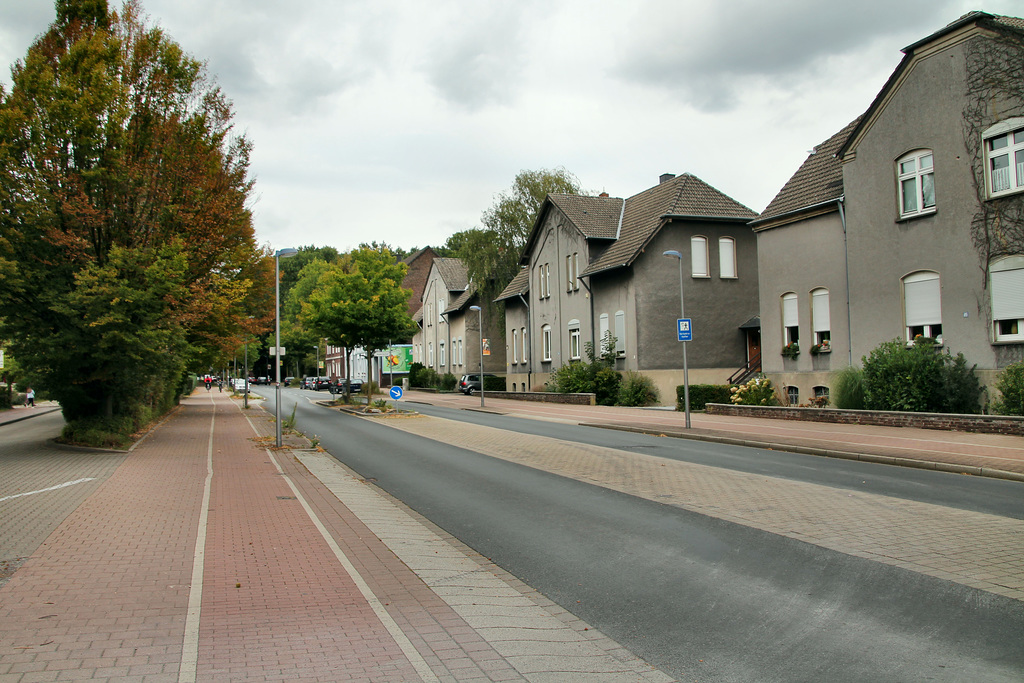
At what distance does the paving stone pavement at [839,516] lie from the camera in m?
6.67

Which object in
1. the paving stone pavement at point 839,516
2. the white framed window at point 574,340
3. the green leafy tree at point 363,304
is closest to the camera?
the paving stone pavement at point 839,516

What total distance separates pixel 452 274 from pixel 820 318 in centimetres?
4250

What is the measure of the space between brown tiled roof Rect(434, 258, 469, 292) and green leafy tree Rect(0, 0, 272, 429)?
1679 inches

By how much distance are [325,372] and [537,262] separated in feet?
248

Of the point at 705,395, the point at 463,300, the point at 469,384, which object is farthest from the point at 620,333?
the point at 463,300

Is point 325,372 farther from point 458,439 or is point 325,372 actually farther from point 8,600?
point 8,600

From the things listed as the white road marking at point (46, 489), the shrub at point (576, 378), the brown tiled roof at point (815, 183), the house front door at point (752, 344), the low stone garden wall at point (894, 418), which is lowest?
the white road marking at point (46, 489)

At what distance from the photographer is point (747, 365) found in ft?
110

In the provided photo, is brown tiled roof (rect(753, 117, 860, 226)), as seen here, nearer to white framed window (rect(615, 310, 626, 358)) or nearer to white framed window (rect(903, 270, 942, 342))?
white framed window (rect(903, 270, 942, 342))

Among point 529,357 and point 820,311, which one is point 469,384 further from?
point 820,311

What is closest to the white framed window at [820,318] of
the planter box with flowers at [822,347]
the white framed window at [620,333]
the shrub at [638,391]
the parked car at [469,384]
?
the planter box with flowers at [822,347]

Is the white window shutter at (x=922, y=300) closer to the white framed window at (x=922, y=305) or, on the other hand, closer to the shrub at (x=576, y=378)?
the white framed window at (x=922, y=305)

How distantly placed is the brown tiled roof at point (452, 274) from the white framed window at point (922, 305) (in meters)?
43.7

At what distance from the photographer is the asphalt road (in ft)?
15.6
